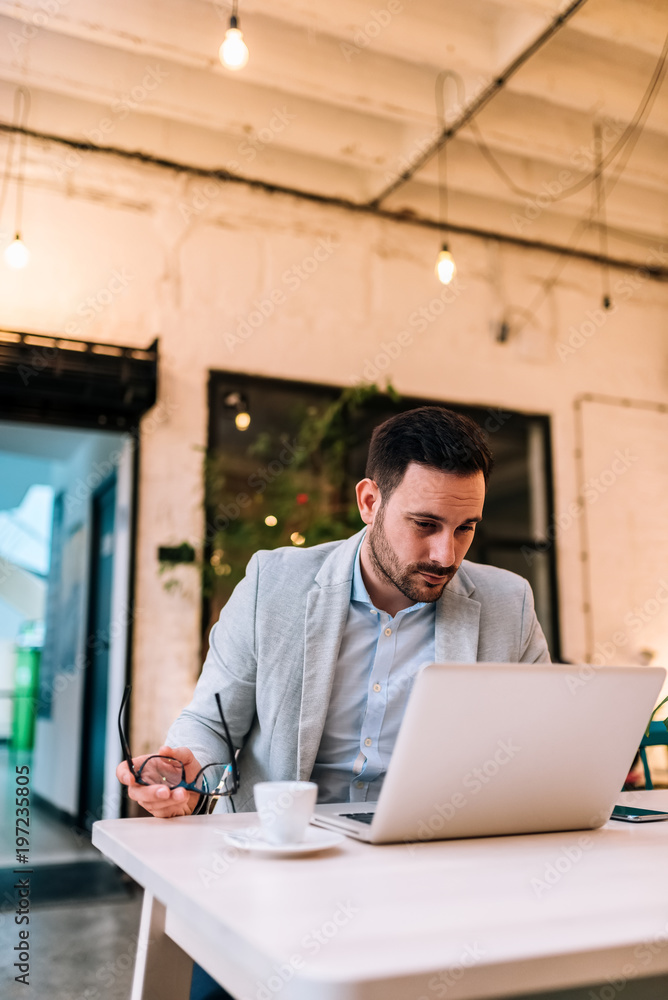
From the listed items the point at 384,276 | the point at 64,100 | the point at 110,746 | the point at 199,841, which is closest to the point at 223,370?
the point at 384,276

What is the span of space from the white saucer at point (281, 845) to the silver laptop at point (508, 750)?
58 millimetres

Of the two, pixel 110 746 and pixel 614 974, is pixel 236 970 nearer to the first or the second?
pixel 614 974

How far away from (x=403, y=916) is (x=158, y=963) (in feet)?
1.71

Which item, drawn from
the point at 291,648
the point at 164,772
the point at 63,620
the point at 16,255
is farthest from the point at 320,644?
the point at 63,620

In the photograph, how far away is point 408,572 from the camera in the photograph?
1744 millimetres

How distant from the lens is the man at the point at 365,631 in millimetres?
1692

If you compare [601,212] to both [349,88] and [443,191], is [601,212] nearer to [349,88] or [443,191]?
[443,191]

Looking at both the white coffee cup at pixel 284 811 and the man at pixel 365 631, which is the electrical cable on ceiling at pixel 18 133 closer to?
the man at pixel 365 631

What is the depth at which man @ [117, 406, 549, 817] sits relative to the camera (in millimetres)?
1692

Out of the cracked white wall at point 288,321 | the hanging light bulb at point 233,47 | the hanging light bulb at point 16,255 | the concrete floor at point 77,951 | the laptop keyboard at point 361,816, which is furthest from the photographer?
the cracked white wall at point 288,321

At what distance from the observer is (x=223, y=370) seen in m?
4.91

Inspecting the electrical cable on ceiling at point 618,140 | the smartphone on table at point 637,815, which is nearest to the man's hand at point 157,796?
the smartphone on table at point 637,815

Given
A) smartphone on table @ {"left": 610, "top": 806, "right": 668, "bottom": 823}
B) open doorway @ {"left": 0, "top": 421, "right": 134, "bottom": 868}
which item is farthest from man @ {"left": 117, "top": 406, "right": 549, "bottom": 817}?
open doorway @ {"left": 0, "top": 421, "right": 134, "bottom": 868}

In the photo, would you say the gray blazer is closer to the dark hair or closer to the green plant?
the dark hair
